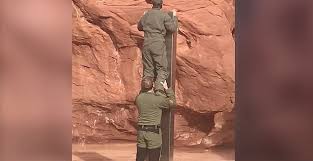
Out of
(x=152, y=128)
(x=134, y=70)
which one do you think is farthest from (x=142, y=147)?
(x=134, y=70)

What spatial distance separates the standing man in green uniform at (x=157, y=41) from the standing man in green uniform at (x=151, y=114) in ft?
0.46

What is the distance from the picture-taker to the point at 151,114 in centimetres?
540

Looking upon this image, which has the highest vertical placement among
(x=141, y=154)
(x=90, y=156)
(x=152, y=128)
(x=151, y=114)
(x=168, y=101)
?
(x=168, y=101)

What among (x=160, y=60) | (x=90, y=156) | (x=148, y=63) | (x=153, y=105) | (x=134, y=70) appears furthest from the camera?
(x=134, y=70)

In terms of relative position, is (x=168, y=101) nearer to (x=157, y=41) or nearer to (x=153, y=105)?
(x=153, y=105)

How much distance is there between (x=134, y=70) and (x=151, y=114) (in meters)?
4.14

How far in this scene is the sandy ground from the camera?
8.31 m

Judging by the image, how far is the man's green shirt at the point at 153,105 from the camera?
17.7ft

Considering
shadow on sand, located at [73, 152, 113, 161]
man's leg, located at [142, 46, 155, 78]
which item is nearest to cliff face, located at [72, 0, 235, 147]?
shadow on sand, located at [73, 152, 113, 161]

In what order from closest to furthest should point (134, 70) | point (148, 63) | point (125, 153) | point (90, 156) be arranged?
point (148, 63) < point (90, 156) < point (125, 153) < point (134, 70)

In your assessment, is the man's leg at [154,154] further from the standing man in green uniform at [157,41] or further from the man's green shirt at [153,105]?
the standing man in green uniform at [157,41]
